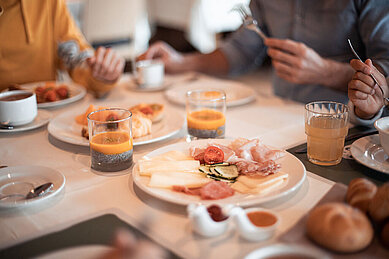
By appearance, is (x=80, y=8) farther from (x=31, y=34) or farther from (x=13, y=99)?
(x=13, y=99)

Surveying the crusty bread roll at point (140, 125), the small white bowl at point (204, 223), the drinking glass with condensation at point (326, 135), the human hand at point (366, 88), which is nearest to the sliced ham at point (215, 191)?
the small white bowl at point (204, 223)

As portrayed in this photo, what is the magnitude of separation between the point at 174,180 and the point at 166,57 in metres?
1.35

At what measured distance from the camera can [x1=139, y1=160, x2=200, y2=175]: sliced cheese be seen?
95 cm

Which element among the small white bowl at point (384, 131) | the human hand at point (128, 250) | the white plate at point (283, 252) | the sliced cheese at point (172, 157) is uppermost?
the human hand at point (128, 250)

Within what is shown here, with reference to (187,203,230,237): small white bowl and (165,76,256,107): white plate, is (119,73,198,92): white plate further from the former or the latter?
(187,203,230,237): small white bowl

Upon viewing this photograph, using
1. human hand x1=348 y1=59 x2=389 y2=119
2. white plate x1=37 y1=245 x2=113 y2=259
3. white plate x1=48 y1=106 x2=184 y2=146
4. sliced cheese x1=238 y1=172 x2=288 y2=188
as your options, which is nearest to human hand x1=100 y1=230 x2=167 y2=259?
white plate x1=37 y1=245 x2=113 y2=259

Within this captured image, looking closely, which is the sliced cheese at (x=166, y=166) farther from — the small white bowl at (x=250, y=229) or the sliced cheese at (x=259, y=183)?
the small white bowl at (x=250, y=229)

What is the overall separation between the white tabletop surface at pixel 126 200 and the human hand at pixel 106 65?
0.43 m

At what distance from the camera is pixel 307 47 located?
1.49 metres

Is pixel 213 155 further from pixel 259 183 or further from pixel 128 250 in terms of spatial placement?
pixel 128 250

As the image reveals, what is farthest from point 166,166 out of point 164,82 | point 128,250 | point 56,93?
point 164,82

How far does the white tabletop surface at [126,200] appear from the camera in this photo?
2.46 ft

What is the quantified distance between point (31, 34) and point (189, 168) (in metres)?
1.38

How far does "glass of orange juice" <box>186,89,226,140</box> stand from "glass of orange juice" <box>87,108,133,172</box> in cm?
26
